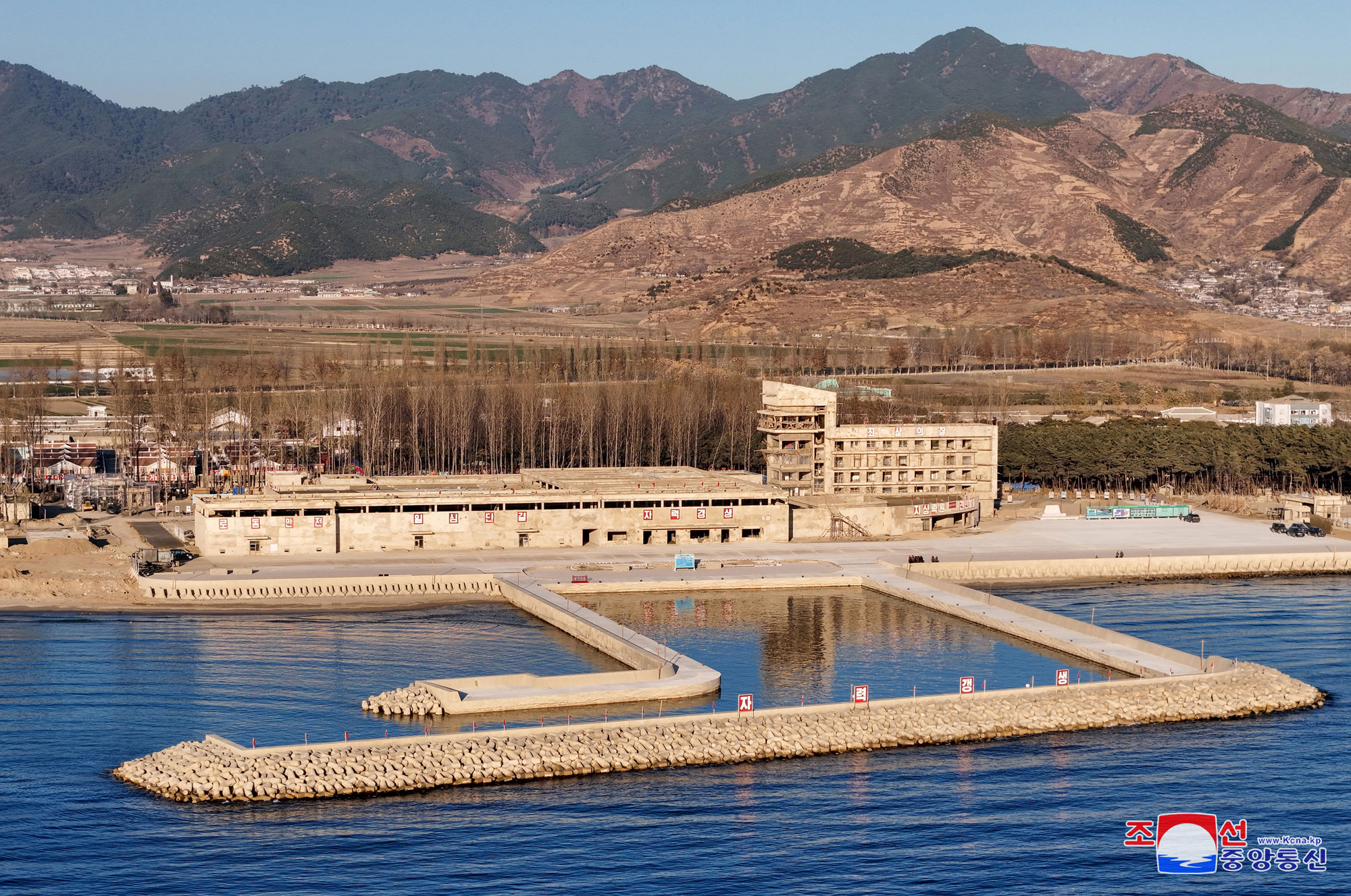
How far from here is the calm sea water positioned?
4559 centimetres

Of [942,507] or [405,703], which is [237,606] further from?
[942,507]

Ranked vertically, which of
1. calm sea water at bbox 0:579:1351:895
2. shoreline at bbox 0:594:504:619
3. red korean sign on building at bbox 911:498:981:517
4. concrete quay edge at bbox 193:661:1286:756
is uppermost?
red korean sign on building at bbox 911:498:981:517

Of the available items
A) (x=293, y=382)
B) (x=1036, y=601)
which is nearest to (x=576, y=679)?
(x=1036, y=601)

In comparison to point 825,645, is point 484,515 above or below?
above

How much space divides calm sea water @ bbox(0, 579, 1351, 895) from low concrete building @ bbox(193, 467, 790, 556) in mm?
14534

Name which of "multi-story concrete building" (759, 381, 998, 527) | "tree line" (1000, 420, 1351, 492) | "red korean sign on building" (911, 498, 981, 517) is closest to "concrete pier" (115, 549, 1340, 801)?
"red korean sign on building" (911, 498, 981, 517)

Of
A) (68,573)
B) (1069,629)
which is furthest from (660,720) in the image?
→ (68,573)

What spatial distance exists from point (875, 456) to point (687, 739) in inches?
2232

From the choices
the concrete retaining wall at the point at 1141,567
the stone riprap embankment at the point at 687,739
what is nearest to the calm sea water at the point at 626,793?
the stone riprap embankment at the point at 687,739

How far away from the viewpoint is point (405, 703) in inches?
2367

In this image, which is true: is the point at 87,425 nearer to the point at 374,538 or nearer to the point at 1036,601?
the point at 374,538

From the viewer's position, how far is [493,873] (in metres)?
45.2

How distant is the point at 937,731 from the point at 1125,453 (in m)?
68.6

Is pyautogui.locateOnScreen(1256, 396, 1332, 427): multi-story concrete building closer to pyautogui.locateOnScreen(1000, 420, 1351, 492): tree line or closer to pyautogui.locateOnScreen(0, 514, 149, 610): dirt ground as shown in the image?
pyautogui.locateOnScreen(1000, 420, 1351, 492): tree line
